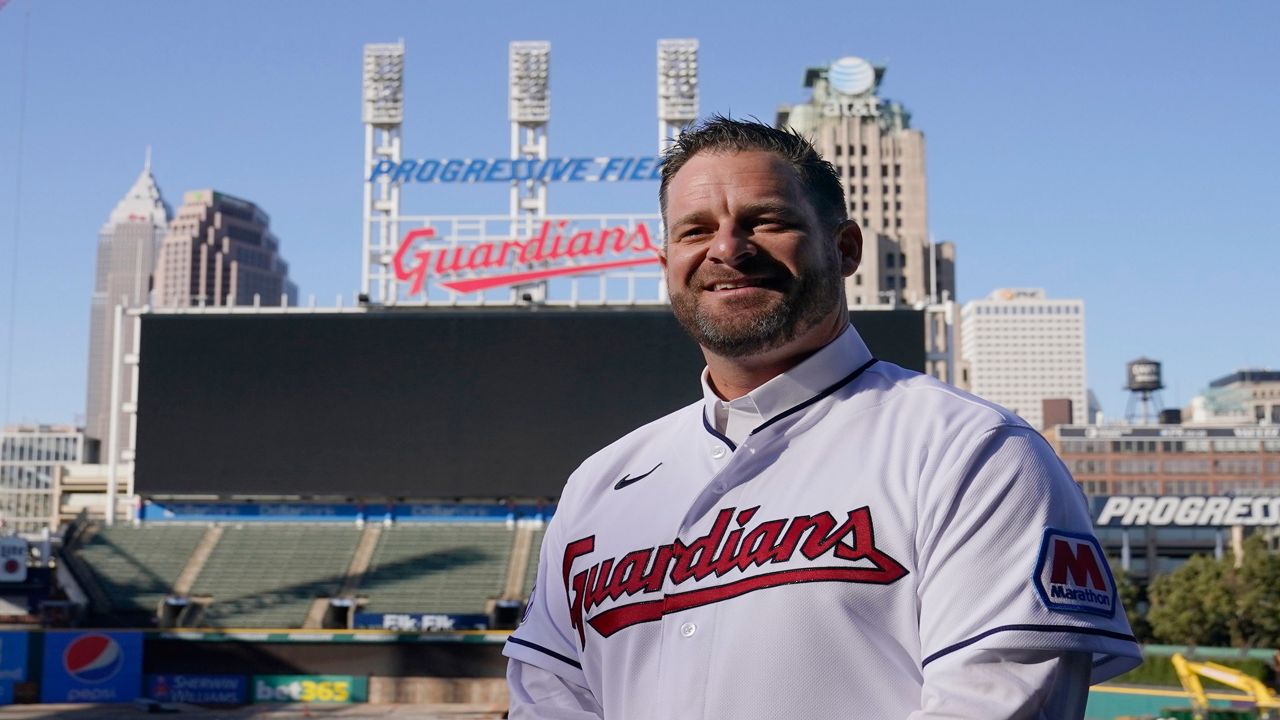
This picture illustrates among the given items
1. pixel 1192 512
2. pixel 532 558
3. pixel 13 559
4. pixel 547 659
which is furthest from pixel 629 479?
pixel 1192 512

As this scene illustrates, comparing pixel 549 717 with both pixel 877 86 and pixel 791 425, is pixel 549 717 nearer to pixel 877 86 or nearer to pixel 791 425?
pixel 791 425

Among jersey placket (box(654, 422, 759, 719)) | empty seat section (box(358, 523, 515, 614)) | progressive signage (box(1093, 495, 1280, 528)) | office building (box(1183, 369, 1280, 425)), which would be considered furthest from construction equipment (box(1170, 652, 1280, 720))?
office building (box(1183, 369, 1280, 425))

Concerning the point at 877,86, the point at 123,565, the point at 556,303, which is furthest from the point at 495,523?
the point at 877,86

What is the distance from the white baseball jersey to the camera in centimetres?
202

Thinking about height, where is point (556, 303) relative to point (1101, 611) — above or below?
above

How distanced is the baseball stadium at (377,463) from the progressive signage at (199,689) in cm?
5

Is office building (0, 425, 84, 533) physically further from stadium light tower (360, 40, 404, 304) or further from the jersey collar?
the jersey collar

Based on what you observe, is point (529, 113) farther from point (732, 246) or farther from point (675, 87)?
point (732, 246)

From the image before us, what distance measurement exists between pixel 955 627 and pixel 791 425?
1.62ft

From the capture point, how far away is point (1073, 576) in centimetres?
200

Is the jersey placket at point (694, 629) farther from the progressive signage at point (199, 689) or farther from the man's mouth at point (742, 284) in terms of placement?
the progressive signage at point (199, 689)

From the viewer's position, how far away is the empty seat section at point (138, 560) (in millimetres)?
36312

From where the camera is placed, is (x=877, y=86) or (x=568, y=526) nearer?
(x=568, y=526)

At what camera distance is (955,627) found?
2027 mm
